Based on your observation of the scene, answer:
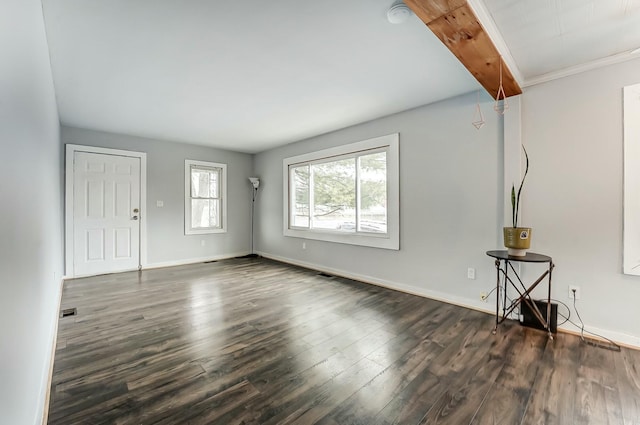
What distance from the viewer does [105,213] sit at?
15.1 feet

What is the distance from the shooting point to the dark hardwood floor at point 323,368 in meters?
1.54

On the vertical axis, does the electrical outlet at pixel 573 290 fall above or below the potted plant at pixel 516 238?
below

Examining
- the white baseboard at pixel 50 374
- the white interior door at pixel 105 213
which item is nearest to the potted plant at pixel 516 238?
the white baseboard at pixel 50 374

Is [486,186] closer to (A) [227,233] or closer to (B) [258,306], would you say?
(B) [258,306]

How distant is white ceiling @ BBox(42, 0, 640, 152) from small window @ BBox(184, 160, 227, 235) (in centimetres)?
198

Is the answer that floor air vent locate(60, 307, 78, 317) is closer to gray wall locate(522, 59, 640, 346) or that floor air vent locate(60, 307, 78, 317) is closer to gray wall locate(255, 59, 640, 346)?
gray wall locate(255, 59, 640, 346)

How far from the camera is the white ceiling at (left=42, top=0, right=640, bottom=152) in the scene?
1.81m

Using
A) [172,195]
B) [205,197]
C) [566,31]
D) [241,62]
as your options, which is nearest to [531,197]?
[566,31]

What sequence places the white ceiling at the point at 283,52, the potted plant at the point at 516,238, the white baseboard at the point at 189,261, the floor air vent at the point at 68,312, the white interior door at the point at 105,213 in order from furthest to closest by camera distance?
the white baseboard at the point at 189,261, the white interior door at the point at 105,213, the floor air vent at the point at 68,312, the potted plant at the point at 516,238, the white ceiling at the point at 283,52

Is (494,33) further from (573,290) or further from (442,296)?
(442,296)

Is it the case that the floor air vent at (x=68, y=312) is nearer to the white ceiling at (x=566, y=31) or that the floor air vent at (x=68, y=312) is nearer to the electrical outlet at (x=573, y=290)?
the white ceiling at (x=566, y=31)

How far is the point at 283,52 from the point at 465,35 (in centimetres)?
132

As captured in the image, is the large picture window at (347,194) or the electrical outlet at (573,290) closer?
A: the electrical outlet at (573,290)

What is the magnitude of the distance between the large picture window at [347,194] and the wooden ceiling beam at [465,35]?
1.51 meters
